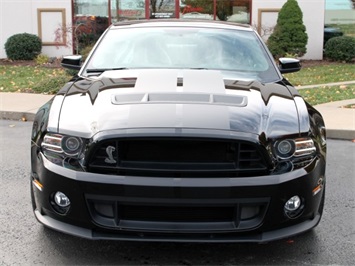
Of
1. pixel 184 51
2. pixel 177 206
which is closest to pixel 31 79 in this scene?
pixel 184 51

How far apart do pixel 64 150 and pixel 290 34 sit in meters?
13.3

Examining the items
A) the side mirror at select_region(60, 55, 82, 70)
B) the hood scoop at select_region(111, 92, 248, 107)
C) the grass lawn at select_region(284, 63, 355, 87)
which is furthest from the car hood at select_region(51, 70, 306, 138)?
the grass lawn at select_region(284, 63, 355, 87)

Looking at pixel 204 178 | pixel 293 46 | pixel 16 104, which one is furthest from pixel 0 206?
pixel 293 46

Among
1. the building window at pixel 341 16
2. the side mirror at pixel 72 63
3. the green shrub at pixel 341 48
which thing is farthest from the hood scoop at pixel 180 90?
the building window at pixel 341 16

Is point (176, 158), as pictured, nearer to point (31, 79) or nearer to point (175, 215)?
point (175, 215)

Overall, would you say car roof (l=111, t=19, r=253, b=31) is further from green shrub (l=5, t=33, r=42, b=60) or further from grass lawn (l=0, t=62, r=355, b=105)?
green shrub (l=5, t=33, r=42, b=60)

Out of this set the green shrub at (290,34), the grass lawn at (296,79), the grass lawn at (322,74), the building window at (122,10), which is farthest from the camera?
the building window at (122,10)

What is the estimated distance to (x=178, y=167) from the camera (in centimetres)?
328

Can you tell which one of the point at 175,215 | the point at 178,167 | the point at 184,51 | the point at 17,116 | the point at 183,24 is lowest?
the point at 17,116

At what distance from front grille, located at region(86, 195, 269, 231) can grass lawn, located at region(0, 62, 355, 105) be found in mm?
6660

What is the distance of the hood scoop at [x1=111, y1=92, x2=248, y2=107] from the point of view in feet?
11.8

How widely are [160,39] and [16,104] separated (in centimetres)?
529

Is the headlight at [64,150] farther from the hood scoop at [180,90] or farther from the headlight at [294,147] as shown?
the headlight at [294,147]

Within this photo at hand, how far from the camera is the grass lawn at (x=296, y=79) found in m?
10.5
